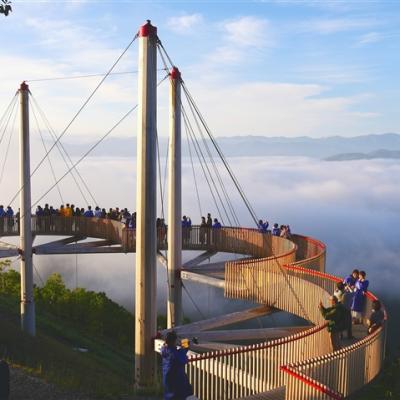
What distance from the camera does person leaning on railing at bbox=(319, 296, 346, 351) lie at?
15.1 metres

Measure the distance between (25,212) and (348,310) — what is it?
20.6m

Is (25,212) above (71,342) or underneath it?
above

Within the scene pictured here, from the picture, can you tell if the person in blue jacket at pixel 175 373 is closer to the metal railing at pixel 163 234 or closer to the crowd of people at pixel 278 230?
the metal railing at pixel 163 234

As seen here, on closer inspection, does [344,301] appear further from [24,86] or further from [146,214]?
[24,86]

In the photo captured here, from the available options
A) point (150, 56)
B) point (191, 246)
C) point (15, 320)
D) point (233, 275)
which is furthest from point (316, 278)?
point (15, 320)

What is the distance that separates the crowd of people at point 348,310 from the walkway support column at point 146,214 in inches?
195

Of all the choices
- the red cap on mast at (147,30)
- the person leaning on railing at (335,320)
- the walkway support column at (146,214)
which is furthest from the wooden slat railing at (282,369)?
the red cap on mast at (147,30)

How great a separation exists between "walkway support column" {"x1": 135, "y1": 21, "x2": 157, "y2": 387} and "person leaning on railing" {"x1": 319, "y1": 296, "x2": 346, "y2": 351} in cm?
499

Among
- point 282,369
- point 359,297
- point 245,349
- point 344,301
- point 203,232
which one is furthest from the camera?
point 203,232

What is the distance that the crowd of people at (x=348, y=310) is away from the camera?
15164 millimetres

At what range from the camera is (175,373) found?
1155cm

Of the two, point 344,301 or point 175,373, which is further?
point 344,301

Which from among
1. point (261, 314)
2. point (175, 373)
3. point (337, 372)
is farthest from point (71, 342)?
point (175, 373)

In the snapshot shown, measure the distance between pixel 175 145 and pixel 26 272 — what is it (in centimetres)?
1186
